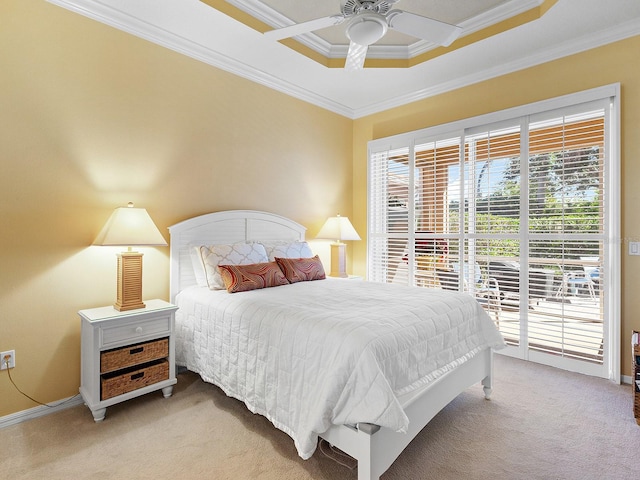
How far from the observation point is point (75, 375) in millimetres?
2422

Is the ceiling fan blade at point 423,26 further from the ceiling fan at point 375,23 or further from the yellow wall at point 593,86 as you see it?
the yellow wall at point 593,86

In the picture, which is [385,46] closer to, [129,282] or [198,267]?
[198,267]

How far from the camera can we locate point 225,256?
113 inches

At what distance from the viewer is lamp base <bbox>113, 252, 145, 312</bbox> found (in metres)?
2.35

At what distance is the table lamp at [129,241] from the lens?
7.57ft

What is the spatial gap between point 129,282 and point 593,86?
3.93 metres

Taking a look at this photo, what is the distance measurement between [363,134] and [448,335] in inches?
128

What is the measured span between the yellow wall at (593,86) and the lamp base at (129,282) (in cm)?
331

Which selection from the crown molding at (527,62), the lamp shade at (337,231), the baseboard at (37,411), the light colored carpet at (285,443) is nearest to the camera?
the light colored carpet at (285,443)

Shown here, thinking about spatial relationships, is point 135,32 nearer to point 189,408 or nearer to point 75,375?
point 75,375

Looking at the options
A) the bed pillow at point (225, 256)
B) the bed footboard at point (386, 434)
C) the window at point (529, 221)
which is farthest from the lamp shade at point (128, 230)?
the window at point (529, 221)

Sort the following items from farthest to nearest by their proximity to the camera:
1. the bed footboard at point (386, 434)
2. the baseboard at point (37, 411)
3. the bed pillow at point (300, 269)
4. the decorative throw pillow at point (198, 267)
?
1. the bed pillow at point (300, 269)
2. the decorative throw pillow at point (198, 267)
3. the baseboard at point (37, 411)
4. the bed footboard at point (386, 434)

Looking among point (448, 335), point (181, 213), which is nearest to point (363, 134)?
point (181, 213)

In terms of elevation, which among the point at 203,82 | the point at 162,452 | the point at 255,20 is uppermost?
the point at 255,20
